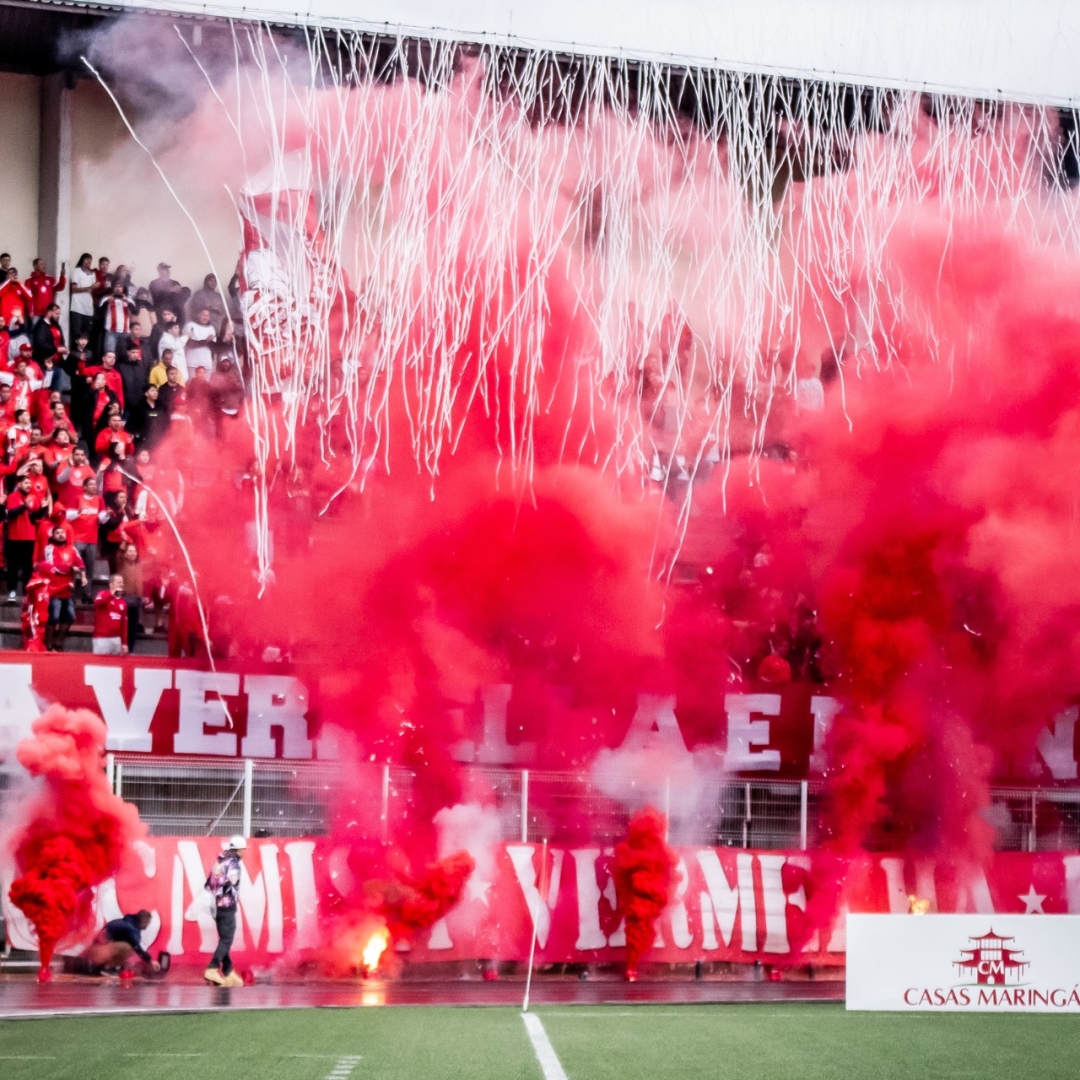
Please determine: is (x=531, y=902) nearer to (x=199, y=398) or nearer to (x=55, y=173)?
(x=199, y=398)

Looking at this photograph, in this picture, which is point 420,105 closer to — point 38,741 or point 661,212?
point 661,212

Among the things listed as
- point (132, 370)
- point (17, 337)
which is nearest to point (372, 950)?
point (132, 370)

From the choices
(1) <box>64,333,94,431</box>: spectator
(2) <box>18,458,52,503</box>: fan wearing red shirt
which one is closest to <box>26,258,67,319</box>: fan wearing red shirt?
(1) <box>64,333,94,431</box>: spectator

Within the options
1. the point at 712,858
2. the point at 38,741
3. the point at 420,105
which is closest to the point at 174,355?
the point at 420,105

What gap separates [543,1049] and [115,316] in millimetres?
12648

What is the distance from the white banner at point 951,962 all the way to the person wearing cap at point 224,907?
6.07 m

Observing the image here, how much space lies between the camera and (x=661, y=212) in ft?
71.5

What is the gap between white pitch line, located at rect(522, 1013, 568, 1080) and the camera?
9.79m

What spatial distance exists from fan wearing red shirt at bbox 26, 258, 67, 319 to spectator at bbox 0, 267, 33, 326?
0.08 meters

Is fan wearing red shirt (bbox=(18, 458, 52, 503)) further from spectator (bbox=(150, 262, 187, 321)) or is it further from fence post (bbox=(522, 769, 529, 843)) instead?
fence post (bbox=(522, 769, 529, 843))

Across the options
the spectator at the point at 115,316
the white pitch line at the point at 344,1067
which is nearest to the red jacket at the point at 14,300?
the spectator at the point at 115,316

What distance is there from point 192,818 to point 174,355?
6.05 meters

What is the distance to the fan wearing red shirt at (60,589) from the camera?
18.1 meters

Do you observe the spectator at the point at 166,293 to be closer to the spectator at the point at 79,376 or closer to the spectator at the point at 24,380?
the spectator at the point at 79,376
